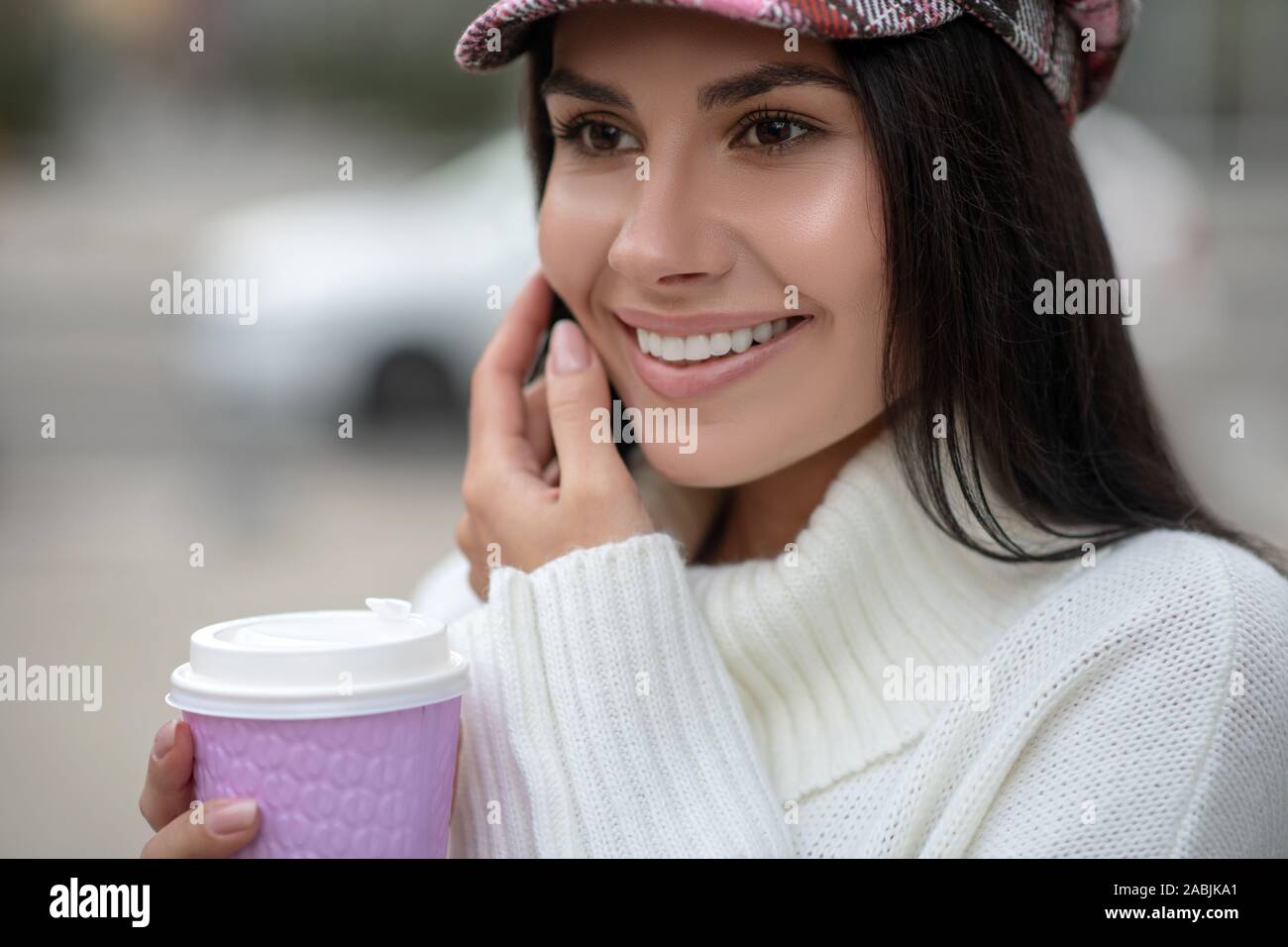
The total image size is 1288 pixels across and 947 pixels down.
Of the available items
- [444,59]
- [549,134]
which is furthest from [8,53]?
[549,134]

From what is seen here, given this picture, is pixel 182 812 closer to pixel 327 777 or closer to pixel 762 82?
pixel 327 777

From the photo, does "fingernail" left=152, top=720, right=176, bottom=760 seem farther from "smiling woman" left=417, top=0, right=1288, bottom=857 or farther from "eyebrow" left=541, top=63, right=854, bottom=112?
"eyebrow" left=541, top=63, right=854, bottom=112

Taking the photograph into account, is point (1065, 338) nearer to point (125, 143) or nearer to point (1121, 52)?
point (1121, 52)

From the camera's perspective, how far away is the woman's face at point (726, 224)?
1730mm

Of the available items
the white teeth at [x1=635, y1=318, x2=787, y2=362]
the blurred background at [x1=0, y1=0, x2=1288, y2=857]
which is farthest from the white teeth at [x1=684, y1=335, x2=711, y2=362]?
the blurred background at [x1=0, y1=0, x2=1288, y2=857]

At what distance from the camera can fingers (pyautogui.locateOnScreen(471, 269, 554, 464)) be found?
2180 millimetres

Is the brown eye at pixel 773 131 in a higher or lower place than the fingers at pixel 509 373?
higher

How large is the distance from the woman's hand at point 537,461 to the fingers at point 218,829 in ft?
1.93

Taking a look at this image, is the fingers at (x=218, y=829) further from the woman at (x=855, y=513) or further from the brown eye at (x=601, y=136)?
the brown eye at (x=601, y=136)

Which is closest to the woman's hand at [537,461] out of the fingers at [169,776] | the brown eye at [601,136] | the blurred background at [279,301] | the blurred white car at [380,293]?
the brown eye at [601,136]

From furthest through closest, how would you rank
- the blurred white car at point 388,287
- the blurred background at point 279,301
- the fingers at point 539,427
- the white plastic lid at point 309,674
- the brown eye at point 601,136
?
the blurred white car at point 388,287 < the blurred background at point 279,301 < the fingers at point 539,427 < the brown eye at point 601,136 < the white plastic lid at point 309,674

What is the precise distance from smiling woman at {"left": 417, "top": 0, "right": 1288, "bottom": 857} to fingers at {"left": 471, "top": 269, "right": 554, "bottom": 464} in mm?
155

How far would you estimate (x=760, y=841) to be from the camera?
161 cm
